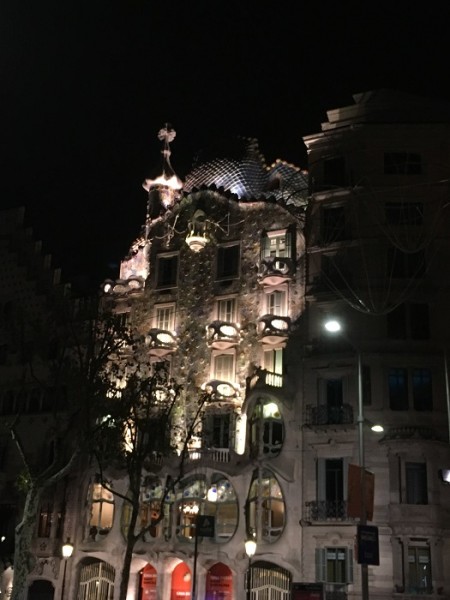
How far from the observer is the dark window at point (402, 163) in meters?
45.4

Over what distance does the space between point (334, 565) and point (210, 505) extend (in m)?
8.53

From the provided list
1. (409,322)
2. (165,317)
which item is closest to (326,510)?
(409,322)

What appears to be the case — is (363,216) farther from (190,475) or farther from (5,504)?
(5,504)

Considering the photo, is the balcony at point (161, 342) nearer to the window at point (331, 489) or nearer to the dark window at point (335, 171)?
the window at point (331, 489)

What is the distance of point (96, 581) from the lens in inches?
1823

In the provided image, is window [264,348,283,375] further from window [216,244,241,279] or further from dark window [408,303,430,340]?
dark window [408,303,430,340]

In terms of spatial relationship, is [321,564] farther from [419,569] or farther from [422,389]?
[422,389]

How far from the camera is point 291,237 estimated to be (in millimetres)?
48344

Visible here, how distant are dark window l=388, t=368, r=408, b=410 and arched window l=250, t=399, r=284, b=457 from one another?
647cm

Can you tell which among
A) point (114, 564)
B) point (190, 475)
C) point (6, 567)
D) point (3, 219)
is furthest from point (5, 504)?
point (3, 219)

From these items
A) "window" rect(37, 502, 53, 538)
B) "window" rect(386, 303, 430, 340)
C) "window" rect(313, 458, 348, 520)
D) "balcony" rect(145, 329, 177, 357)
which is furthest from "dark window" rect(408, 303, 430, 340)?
"window" rect(37, 502, 53, 538)

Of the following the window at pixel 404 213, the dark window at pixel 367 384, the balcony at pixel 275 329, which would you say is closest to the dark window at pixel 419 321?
the dark window at pixel 367 384

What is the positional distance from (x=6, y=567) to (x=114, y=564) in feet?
28.2

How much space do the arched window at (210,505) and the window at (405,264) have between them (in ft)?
50.1
